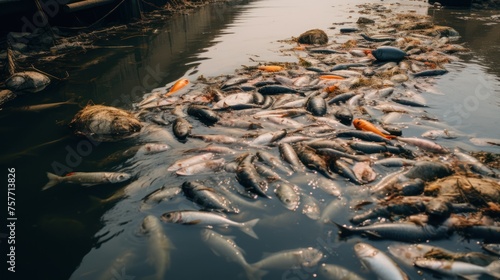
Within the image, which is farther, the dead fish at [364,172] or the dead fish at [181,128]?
the dead fish at [181,128]

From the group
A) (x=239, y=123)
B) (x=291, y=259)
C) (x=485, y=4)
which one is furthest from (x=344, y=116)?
(x=485, y=4)

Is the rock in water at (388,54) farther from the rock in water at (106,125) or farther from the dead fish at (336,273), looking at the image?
the dead fish at (336,273)

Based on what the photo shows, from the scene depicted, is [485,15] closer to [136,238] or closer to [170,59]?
[170,59]

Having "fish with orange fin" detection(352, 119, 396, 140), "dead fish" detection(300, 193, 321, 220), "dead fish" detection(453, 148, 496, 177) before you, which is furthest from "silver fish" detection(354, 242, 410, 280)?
"fish with orange fin" detection(352, 119, 396, 140)

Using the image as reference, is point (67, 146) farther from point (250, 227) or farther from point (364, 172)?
point (364, 172)

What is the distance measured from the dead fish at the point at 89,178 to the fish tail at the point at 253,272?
2.95m

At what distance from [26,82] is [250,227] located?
9.67 meters

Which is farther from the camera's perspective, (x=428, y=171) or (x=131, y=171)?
(x=131, y=171)

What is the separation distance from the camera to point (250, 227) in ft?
14.6

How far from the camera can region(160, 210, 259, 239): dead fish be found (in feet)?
14.6

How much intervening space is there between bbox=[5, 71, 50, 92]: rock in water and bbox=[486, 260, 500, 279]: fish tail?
1209 cm

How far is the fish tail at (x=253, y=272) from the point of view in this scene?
3717 mm

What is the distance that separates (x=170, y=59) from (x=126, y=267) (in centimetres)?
1135

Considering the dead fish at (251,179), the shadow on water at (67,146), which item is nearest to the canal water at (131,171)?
the shadow on water at (67,146)
